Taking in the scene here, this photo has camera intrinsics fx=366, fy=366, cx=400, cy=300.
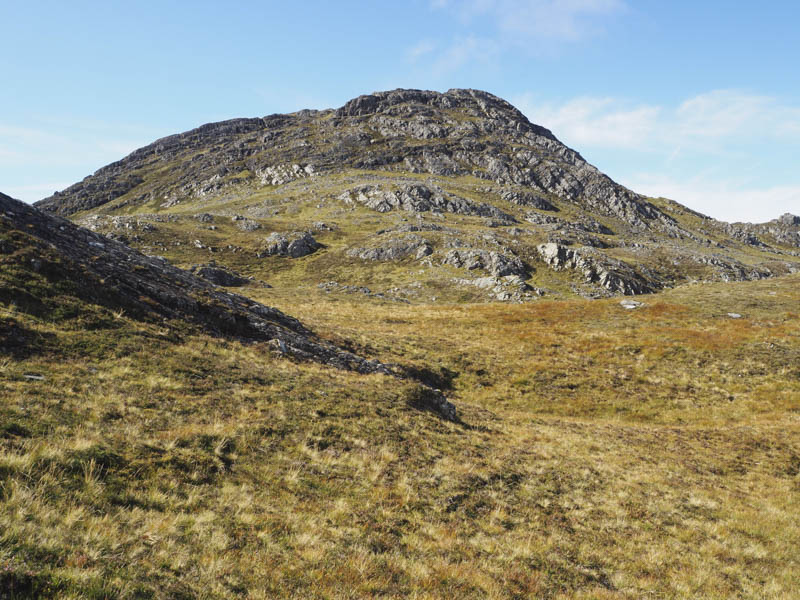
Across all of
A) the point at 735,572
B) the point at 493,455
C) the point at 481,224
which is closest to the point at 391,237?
the point at 481,224

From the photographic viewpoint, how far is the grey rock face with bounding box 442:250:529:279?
86.2m

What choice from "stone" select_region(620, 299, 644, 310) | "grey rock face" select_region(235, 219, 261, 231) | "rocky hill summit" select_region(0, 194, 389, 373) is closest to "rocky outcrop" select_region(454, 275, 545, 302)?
"stone" select_region(620, 299, 644, 310)

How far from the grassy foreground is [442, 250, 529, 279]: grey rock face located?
6026 centimetres

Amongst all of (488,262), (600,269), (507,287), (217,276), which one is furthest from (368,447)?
(600,269)

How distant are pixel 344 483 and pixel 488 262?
83138mm

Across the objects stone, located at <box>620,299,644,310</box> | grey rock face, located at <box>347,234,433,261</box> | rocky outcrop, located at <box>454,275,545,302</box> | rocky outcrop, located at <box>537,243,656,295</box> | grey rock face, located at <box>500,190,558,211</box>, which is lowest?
stone, located at <box>620,299,644,310</box>

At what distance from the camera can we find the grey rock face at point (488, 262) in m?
86.2

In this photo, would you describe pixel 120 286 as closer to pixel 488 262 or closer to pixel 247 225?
pixel 488 262

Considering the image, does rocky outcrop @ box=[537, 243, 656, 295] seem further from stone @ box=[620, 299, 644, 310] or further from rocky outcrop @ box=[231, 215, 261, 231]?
rocky outcrop @ box=[231, 215, 261, 231]

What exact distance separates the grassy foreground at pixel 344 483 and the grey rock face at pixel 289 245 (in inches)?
3279

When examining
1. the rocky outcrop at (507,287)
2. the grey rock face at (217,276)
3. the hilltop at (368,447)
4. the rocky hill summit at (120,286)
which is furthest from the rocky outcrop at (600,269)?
the rocky hill summit at (120,286)

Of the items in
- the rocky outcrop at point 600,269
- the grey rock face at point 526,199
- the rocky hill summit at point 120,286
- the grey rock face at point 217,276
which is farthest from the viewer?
the grey rock face at point 526,199

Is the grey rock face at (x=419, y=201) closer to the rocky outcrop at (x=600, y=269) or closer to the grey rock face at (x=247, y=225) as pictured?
the grey rock face at (x=247, y=225)

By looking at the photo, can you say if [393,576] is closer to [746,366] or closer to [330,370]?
[330,370]
